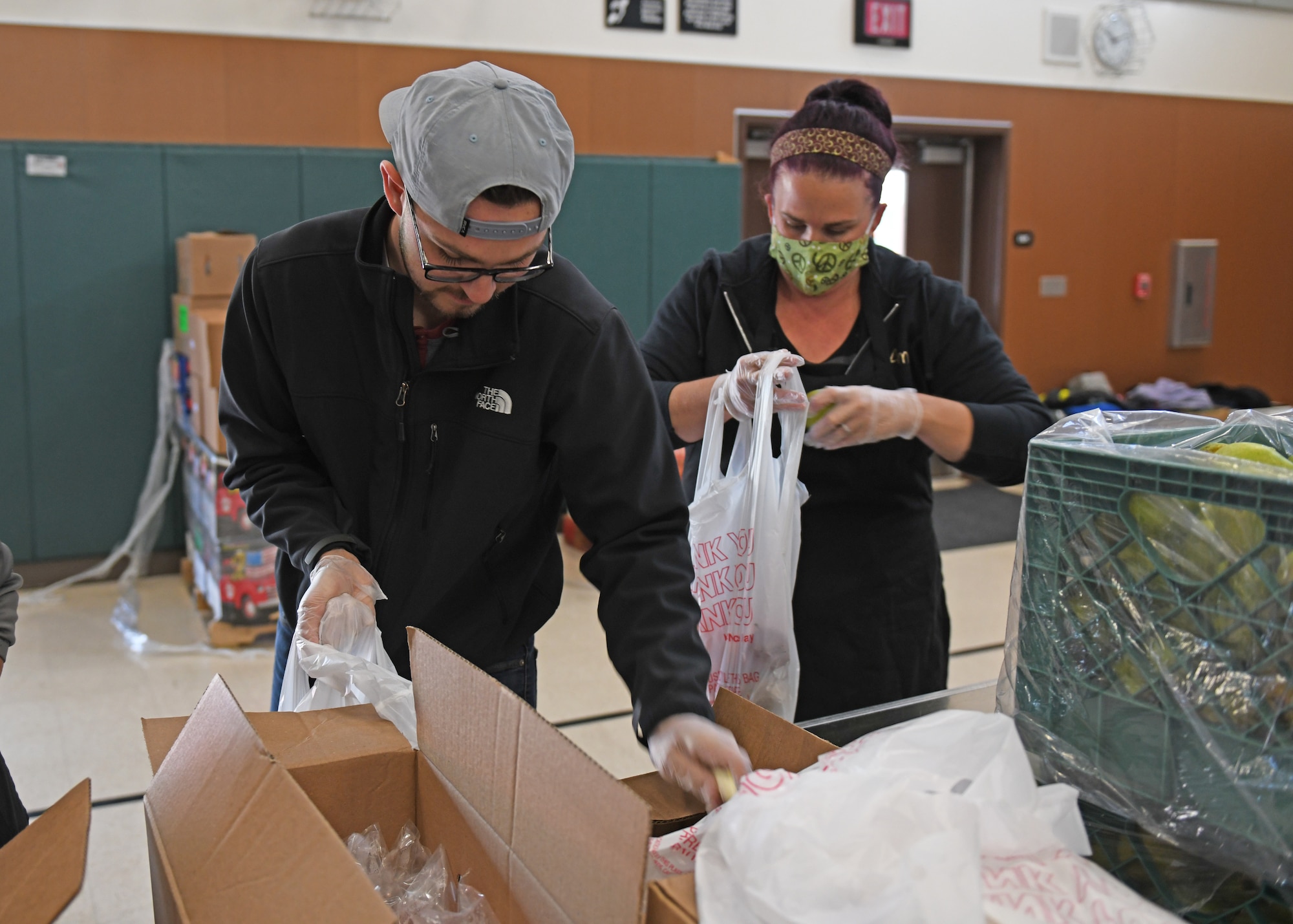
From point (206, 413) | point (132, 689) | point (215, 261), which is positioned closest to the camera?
point (132, 689)

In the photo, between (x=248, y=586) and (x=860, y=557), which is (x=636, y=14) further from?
(x=860, y=557)

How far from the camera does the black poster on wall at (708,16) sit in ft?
18.8

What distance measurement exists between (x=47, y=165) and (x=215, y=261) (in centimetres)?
91

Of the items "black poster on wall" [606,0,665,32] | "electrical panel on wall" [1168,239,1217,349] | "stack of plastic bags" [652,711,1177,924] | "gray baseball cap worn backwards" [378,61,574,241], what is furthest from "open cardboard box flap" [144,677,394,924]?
"electrical panel on wall" [1168,239,1217,349]

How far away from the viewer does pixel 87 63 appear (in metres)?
4.60

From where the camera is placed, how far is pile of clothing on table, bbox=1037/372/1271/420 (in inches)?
269

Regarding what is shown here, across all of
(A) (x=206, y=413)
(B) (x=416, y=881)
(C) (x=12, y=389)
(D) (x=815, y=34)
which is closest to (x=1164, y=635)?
(B) (x=416, y=881)

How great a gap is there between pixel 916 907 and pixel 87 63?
507 centimetres

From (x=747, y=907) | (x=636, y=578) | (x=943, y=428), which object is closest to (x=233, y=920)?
(x=747, y=907)

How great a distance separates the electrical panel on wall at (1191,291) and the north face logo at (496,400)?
7.40 m

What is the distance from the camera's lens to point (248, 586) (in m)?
3.86

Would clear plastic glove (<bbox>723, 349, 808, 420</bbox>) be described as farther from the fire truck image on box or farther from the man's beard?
the fire truck image on box

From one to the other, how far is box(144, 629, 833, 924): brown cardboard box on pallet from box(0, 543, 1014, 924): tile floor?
5.17 feet

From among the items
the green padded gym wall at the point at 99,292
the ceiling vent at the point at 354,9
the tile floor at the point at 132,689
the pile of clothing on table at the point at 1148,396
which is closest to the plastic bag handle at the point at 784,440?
the tile floor at the point at 132,689
